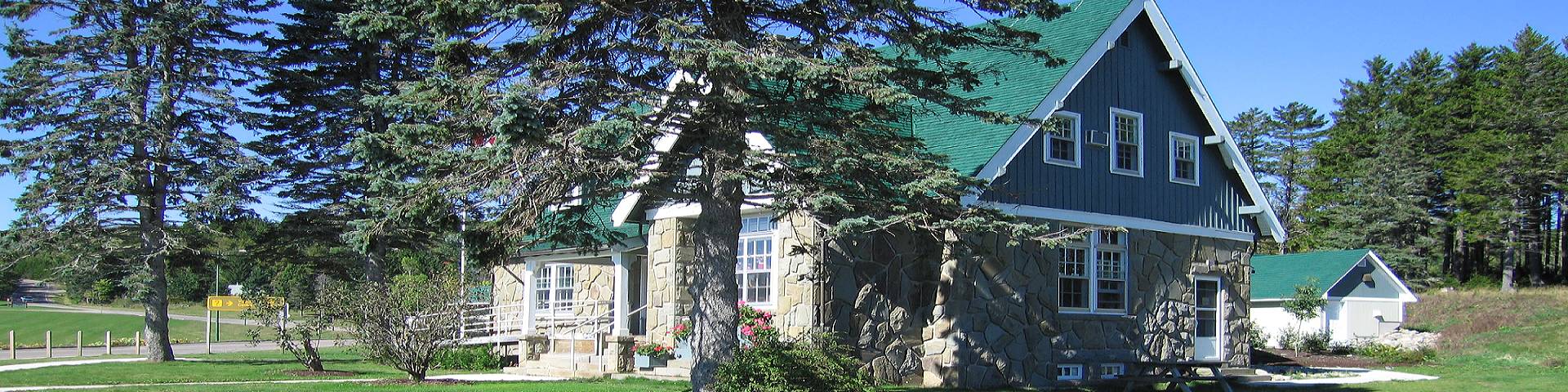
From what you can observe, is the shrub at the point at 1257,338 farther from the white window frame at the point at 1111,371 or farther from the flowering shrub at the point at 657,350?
the flowering shrub at the point at 657,350

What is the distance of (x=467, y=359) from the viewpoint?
2466 centimetres

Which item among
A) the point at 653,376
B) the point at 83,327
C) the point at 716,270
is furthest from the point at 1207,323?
the point at 83,327

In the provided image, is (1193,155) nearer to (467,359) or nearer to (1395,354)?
(1395,354)

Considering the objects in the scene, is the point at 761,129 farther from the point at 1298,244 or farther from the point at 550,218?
the point at 1298,244

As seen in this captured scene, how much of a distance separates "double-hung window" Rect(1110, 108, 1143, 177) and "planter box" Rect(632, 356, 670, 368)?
8033 millimetres

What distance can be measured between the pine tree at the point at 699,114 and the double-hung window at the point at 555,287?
35.6ft

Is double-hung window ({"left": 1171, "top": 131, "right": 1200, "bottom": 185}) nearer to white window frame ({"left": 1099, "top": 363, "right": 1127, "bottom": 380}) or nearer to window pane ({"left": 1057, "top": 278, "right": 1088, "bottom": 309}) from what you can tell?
window pane ({"left": 1057, "top": 278, "right": 1088, "bottom": 309})

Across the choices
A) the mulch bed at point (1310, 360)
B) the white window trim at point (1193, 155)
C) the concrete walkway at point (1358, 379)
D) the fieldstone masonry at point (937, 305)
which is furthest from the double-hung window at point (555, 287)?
the mulch bed at point (1310, 360)

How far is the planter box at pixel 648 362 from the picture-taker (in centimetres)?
1875

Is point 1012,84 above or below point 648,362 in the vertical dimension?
above

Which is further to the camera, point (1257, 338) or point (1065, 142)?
point (1257, 338)

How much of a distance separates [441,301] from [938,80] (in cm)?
775

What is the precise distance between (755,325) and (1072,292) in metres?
5.73

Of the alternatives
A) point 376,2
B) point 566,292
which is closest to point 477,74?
point 376,2
